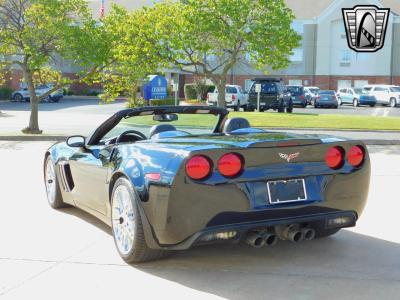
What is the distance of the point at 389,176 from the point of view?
1031 centimetres

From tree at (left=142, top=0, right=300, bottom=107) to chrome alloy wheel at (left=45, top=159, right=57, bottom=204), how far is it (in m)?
13.7

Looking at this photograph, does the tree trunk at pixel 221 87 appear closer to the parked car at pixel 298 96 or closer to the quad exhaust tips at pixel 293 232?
the quad exhaust tips at pixel 293 232

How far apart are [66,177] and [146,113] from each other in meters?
1.35

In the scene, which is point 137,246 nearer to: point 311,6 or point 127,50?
point 127,50

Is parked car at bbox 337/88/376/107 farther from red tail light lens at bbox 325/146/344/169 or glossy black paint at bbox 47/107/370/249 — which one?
red tail light lens at bbox 325/146/344/169

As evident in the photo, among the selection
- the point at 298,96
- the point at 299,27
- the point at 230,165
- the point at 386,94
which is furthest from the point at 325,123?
the point at 299,27

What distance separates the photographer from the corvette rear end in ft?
14.8

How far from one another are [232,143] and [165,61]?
16.8m

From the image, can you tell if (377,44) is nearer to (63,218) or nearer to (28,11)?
(28,11)

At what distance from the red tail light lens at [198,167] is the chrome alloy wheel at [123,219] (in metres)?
0.64

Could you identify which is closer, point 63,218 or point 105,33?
point 63,218

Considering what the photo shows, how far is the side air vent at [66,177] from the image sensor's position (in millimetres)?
6637

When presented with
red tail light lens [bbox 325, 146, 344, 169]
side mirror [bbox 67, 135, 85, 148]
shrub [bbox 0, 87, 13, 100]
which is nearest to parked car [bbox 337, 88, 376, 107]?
shrub [bbox 0, 87, 13, 100]

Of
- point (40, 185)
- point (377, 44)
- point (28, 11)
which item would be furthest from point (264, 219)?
point (377, 44)
